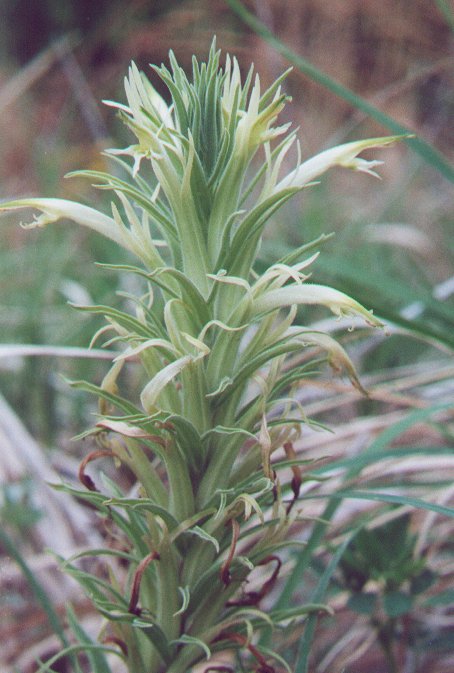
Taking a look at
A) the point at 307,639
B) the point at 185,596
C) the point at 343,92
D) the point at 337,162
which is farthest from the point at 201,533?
the point at 343,92

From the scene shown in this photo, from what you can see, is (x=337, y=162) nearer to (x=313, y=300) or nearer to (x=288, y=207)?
(x=313, y=300)

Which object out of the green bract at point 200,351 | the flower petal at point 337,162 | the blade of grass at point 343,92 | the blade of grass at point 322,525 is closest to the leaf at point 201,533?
the green bract at point 200,351

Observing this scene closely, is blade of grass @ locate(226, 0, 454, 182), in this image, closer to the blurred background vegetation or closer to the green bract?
the blurred background vegetation

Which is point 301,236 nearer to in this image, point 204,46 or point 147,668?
point 147,668

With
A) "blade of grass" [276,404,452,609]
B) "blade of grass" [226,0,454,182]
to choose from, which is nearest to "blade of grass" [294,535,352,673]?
"blade of grass" [276,404,452,609]

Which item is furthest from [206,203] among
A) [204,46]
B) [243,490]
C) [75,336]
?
[204,46]
